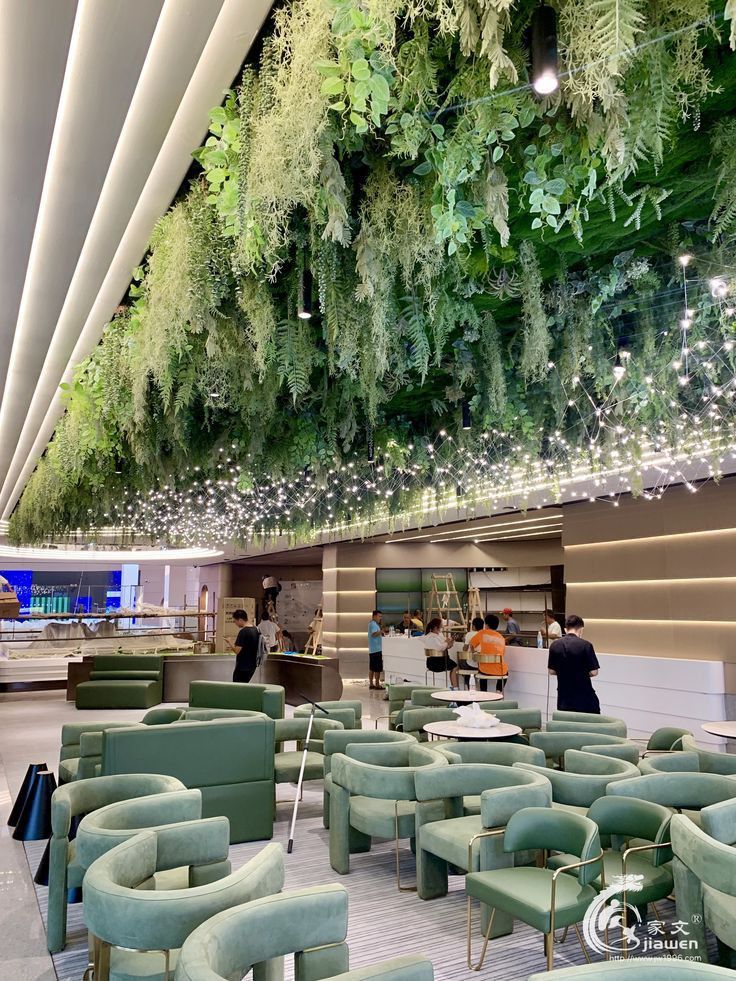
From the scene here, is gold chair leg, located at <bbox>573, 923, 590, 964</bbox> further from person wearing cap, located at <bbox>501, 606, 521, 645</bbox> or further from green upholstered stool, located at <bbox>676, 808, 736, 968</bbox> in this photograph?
person wearing cap, located at <bbox>501, 606, 521, 645</bbox>

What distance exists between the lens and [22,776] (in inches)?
284

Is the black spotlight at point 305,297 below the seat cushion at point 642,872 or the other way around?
the other way around

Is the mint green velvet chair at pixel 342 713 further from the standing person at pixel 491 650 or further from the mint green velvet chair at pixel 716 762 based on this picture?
the standing person at pixel 491 650

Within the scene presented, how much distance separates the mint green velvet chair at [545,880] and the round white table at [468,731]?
157 cm

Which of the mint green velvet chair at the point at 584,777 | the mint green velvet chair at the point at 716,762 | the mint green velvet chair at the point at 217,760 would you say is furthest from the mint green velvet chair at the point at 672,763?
→ the mint green velvet chair at the point at 217,760

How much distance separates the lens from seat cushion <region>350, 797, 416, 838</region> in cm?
432

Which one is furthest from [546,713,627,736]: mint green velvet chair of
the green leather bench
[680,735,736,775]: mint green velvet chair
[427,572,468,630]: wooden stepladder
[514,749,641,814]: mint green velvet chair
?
[427,572,468,630]: wooden stepladder

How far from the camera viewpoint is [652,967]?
1.79 m

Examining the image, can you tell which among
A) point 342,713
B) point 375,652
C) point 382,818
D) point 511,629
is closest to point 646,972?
point 382,818

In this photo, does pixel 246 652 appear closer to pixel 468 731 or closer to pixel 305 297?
pixel 468 731

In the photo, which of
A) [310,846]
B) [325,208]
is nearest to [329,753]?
[310,846]

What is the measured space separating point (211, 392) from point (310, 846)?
3372 mm

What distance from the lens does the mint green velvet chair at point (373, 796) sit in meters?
4.25

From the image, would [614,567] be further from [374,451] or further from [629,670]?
[374,451]
